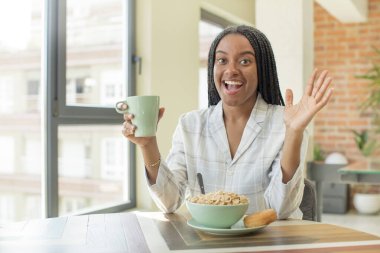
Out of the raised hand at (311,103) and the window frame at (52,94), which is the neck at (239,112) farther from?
the window frame at (52,94)

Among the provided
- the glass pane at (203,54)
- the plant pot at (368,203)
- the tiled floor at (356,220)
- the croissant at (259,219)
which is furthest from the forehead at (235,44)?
the plant pot at (368,203)

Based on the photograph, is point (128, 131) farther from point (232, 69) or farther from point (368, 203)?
point (368, 203)

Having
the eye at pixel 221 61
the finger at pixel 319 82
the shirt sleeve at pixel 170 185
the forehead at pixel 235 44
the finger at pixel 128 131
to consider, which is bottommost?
the shirt sleeve at pixel 170 185

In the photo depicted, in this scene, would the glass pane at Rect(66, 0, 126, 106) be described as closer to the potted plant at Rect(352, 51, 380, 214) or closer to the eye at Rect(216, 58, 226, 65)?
the eye at Rect(216, 58, 226, 65)

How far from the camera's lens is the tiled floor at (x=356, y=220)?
178 inches

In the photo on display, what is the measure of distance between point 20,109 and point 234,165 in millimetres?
1362

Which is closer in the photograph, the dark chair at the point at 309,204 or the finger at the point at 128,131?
the finger at the point at 128,131

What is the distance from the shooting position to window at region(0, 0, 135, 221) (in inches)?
95.7

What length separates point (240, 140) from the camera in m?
1.63

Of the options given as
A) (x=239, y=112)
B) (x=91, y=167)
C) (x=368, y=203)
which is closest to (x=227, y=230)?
(x=239, y=112)

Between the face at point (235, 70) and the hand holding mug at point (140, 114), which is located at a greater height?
the face at point (235, 70)

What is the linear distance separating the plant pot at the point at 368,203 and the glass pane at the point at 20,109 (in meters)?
3.85

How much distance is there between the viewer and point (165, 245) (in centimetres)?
105

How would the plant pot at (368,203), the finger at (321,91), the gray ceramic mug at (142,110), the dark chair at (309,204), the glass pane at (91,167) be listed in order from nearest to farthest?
the gray ceramic mug at (142,110)
the finger at (321,91)
the dark chair at (309,204)
the glass pane at (91,167)
the plant pot at (368,203)
